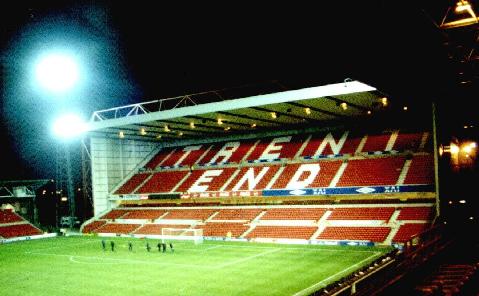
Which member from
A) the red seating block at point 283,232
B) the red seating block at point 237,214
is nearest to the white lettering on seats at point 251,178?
the red seating block at point 237,214

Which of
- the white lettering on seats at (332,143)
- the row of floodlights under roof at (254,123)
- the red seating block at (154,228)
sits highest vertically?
the row of floodlights under roof at (254,123)

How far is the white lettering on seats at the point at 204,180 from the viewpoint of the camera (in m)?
39.6

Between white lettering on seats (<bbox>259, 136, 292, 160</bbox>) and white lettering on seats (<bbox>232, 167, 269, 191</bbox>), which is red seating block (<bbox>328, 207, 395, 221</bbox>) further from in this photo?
white lettering on seats (<bbox>259, 136, 292, 160</bbox>)

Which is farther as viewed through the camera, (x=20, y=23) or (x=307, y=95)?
(x=307, y=95)

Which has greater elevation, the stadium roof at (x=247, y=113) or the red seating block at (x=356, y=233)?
the stadium roof at (x=247, y=113)

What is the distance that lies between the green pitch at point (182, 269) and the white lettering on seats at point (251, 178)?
6.97 metres

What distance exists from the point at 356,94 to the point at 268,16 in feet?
65.7

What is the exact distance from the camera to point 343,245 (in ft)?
92.2

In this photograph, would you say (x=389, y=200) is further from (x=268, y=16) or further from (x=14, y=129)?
(x=14, y=129)

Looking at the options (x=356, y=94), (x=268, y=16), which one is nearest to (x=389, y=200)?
(x=356, y=94)

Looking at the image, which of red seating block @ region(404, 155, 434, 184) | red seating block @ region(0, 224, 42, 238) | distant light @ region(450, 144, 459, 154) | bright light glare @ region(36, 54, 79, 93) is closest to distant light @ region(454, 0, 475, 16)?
distant light @ region(450, 144, 459, 154)

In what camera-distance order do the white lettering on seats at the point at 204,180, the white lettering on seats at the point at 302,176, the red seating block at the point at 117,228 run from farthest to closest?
the white lettering on seats at the point at 204,180 → the red seating block at the point at 117,228 → the white lettering on seats at the point at 302,176

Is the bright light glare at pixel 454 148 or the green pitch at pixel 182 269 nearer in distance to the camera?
the green pitch at pixel 182 269

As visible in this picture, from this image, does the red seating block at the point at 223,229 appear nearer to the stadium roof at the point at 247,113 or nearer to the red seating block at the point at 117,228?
the red seating block at the point at 117,228
